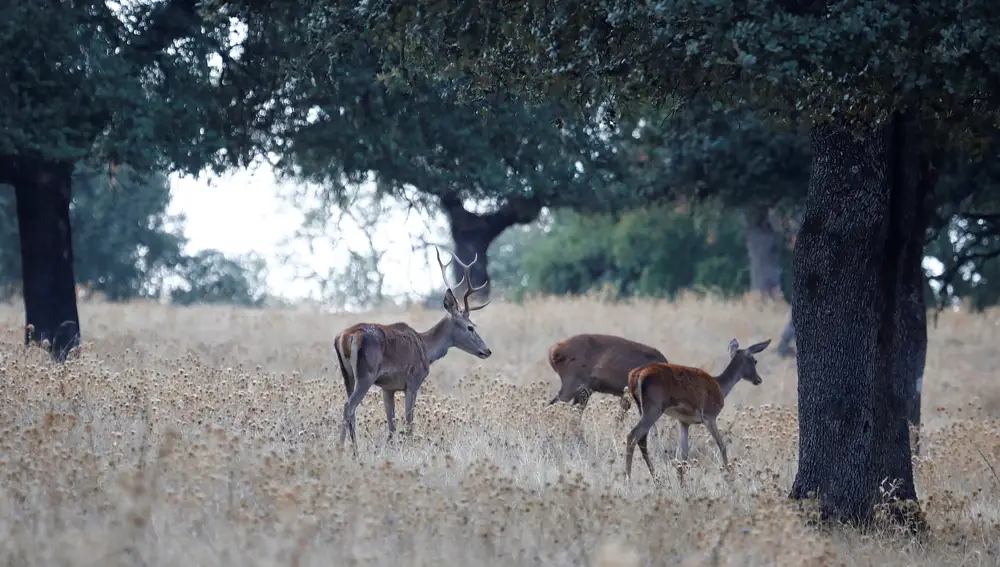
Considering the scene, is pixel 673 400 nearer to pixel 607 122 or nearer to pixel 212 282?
pixel 607 122

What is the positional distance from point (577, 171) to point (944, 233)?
19917 mm

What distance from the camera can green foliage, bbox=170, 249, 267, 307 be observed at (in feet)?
152

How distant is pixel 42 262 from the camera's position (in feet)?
53.9

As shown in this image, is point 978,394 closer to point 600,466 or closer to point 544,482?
point 600,466

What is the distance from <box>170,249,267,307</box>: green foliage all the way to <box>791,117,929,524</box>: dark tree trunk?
36.9 metres

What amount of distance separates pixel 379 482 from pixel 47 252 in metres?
9.63

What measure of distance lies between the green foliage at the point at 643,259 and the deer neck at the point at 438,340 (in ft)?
78.3

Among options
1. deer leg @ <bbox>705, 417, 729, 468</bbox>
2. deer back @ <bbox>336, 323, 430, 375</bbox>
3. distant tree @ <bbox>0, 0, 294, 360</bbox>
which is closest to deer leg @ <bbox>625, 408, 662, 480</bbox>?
deer leg @ <bbox>705, 417, 729, 468</bbox>

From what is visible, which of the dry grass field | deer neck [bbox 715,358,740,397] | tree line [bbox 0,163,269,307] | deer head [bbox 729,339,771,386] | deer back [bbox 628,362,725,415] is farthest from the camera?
tree line [bbox 0,163,269,307]

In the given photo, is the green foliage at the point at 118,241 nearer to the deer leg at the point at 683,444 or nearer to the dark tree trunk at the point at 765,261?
the dark tree trunk at the point at 765,261

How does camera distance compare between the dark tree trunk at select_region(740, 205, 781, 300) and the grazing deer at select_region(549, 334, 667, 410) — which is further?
the dark tree trunk at select_region(740, 205, 781, 300)

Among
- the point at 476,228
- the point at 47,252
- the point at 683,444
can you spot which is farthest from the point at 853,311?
the point at 476,228

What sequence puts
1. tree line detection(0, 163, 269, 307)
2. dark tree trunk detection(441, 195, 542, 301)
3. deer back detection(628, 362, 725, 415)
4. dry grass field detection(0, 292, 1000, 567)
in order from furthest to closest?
tree line detection(0, 163, 269, 307) → dark tree trunk detection(441, 195, 542, 301) → deer back detection(628, 362, 725, 415) → dry grass field detection(0, 292, 1000, 567)

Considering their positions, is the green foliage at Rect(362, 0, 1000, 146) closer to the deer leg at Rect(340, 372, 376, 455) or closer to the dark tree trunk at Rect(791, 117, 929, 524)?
the dark tree trunk at Rect(791, 117, 929, 524)
